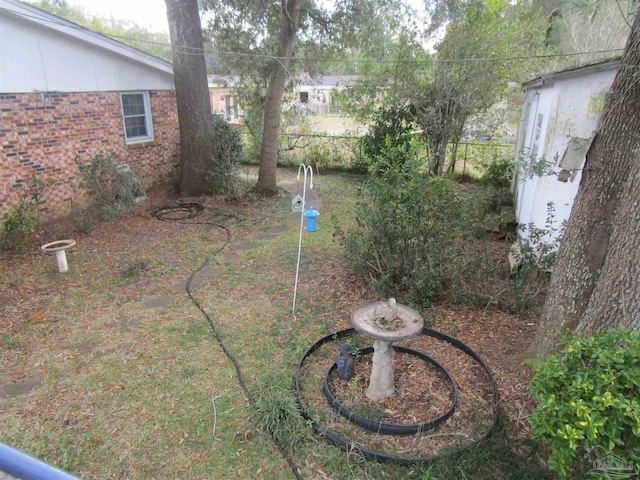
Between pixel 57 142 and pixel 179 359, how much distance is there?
231 inches

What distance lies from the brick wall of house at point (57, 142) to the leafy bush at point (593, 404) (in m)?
8.07

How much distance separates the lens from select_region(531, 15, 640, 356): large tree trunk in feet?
8.25

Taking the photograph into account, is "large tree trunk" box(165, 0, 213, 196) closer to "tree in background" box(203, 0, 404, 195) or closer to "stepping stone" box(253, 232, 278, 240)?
"tree in background" box(203, 0, 404, 195)

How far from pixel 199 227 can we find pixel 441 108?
22.3 feet

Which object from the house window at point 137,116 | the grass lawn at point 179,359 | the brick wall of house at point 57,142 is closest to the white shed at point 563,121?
the grass lawn at point 179,359

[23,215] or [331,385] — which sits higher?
[23,215]

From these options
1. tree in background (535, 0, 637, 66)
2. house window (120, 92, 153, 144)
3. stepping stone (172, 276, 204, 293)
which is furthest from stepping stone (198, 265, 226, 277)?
tree in background (535, 0, 637, 66)

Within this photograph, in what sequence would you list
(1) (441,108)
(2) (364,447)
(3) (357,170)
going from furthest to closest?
(3) (357,170)
(1) (441,108)
(2) (364,447)

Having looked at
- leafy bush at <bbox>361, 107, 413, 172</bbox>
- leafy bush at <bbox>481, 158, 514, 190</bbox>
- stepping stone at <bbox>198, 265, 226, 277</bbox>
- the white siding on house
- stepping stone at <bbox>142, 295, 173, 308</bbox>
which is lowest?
stepping stone at <bbox>142, 295, 173, 308</bbox>

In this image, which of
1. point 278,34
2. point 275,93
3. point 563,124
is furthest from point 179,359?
point 278,34

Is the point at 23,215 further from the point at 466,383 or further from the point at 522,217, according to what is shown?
the point at 522,217

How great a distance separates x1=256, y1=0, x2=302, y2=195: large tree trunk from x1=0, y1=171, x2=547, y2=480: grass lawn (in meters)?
3.37

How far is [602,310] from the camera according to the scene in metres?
2.69

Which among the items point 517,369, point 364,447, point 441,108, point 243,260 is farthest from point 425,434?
point 441,108
